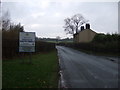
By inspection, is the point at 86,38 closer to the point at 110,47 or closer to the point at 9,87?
the point at 110,47

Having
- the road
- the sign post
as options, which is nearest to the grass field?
the road

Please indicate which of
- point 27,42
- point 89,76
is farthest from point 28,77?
point 27,42

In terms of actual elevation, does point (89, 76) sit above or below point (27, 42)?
below

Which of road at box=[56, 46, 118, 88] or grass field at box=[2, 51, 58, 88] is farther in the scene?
road at box=[56, 46, 118, 88]

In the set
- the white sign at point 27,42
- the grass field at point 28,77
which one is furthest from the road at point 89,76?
the white sign at point 27,42

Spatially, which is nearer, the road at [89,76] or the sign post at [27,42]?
the road at [89,76]

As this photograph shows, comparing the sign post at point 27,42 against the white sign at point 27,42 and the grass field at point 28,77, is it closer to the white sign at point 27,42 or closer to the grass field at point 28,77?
the white sign at point 27,42

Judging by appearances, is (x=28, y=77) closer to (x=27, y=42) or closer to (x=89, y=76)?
(x=89, y=76)

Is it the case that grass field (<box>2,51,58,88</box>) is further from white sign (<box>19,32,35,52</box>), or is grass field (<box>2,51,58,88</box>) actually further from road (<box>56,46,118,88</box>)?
white sign (<box>19,32,35,52</box>)

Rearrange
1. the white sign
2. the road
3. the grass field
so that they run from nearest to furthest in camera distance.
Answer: the grass field → the road → the white sign

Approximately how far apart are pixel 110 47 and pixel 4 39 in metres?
23.8

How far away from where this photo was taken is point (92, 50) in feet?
148

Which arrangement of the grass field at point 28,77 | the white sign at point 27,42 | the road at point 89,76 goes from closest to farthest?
1. the grass field at point 28,77
2. the road at point 89,76
3. the white sign at point 27,42

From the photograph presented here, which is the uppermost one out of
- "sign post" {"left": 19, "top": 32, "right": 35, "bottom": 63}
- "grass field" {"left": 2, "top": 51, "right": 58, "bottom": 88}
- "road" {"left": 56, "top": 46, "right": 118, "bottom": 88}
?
"sign post" {"left": 19, "top": 32, "right": 35, "bottom": 63}
